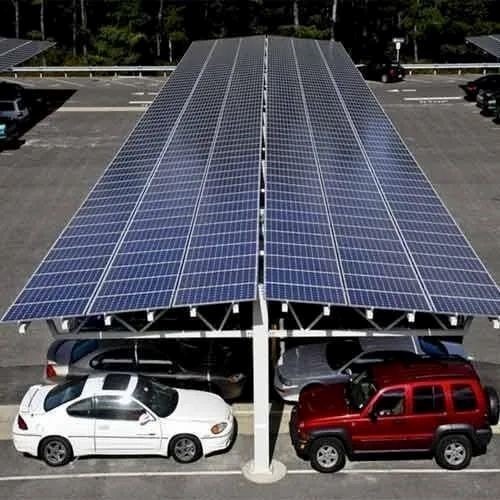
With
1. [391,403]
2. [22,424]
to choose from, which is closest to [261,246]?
[391,403]

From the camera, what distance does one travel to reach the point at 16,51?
43406 mm

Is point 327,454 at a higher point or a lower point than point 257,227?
lower

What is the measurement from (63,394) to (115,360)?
6.46ft

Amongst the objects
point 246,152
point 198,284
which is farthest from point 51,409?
point 246,152

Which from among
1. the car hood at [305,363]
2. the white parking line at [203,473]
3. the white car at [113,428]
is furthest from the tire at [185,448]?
the car hood at [305,363]

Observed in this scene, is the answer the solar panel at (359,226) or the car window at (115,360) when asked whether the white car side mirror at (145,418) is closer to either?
the car window at (115,360)

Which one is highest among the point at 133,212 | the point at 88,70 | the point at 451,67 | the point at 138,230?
the point at 451,67

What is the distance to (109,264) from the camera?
14367 millimetres

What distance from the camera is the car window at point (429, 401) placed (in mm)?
13594

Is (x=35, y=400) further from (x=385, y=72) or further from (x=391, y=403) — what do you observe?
(x=385, y=72)

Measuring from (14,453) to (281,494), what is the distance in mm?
5018

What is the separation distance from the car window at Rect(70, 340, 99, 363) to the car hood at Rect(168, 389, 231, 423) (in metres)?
2.58

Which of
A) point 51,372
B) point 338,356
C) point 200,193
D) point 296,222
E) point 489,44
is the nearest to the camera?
point 296,222

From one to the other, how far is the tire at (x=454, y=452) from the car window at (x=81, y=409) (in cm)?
614
